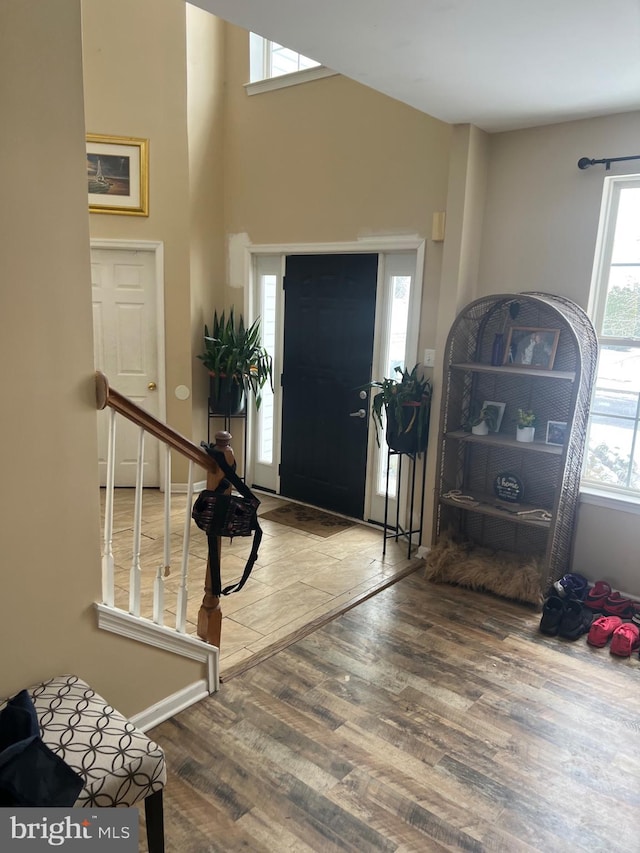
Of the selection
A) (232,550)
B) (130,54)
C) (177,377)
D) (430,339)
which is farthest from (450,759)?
(130,54)

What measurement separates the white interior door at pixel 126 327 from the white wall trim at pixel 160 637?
2574 millimetres

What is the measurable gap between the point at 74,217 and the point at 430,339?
96.9 inches

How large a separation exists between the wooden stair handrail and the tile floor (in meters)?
1.00

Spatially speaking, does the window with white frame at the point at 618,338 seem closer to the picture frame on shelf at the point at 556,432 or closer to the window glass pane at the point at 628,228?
the window glass pane at the point at 628,228

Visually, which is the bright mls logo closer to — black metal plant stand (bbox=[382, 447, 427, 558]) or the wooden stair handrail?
the wooden stair handrail

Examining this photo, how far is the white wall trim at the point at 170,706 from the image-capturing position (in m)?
2.30

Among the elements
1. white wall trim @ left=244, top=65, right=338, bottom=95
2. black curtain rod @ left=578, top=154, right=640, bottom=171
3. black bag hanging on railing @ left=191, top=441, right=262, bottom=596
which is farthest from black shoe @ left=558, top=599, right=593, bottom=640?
white wall trim @ left=244, top=65, right=338, bottom=95

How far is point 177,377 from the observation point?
478cm

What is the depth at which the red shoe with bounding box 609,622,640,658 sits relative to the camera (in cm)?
291

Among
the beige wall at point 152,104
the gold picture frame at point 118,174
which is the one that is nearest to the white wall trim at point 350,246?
the beige wall at point 152,104

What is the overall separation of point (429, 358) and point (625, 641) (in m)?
1.86

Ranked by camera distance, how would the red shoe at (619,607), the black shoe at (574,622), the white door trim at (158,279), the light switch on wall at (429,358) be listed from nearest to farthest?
the black shoe at (574,622)
the red shoe at (619,607)
the light switch on wall at (429,358)
the white door trim at (158,279)

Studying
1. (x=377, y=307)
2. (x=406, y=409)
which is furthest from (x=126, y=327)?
(x=406, y=409)

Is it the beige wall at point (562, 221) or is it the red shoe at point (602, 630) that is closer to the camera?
the red shoe at point (602, 630)
